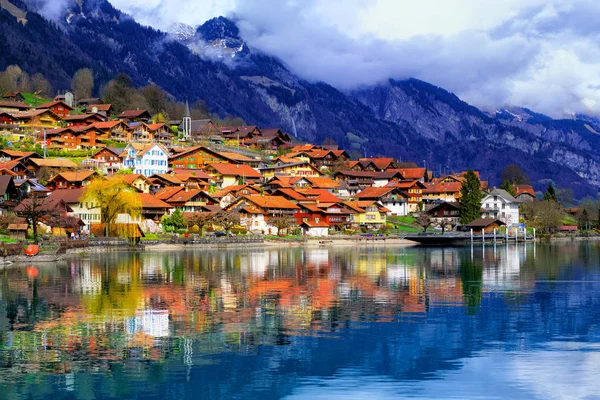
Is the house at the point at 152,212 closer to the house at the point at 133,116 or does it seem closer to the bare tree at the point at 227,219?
the bare tree at the point at 227,219

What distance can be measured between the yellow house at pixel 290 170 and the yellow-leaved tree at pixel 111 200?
5096 centimetres

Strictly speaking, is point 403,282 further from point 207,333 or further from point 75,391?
point 75,391

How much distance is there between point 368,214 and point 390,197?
490 inches

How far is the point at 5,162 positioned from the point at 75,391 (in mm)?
98782

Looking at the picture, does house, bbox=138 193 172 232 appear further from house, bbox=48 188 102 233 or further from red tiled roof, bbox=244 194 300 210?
red tiled roof, bbox=244 194 300 210

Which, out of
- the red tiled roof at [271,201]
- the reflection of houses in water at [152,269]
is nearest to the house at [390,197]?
the red tiled roof at [271,201]

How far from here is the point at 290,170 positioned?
15162 cm

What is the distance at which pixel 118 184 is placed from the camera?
102000 mm

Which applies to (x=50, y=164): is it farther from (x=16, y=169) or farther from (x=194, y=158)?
(x=194, y=158)

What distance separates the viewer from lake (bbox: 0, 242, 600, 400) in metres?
24.5

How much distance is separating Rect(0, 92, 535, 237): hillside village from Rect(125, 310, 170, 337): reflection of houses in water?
52012 mm

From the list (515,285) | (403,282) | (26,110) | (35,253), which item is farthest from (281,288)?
(26,110)

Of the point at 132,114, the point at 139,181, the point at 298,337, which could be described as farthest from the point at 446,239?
the point at 298,337

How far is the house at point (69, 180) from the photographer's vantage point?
379 feet
